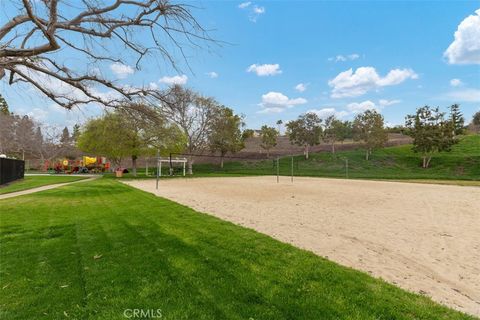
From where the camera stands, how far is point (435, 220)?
26.7 ft

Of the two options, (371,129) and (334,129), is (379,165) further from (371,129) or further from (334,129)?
(334,129)

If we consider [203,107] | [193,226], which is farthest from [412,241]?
[203,107]

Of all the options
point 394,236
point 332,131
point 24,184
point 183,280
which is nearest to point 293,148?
point 332,131

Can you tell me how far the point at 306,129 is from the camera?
Result: 46094 mm

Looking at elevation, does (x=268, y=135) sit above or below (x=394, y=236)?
above

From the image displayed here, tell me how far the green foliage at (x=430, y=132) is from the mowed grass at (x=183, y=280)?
36.9 metres

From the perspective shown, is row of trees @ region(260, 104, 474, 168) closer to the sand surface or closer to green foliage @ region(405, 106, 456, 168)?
green foliage @ region(405, 106, 456, 168)

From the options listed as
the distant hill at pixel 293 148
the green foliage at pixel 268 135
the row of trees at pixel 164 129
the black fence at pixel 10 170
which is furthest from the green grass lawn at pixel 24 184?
the distant hill at pixel 293 148

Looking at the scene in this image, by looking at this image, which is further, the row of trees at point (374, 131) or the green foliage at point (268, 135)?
the green foliage at point (268, 135)

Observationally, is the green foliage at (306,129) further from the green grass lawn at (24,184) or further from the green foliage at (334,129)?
the green grass lawn at (24,184)

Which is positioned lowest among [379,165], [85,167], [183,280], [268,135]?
[183,280]

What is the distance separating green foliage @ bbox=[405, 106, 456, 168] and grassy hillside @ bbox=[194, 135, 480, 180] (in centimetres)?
224

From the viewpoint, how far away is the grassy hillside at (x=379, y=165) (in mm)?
33719

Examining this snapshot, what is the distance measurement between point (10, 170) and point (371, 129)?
3955 centimetres
